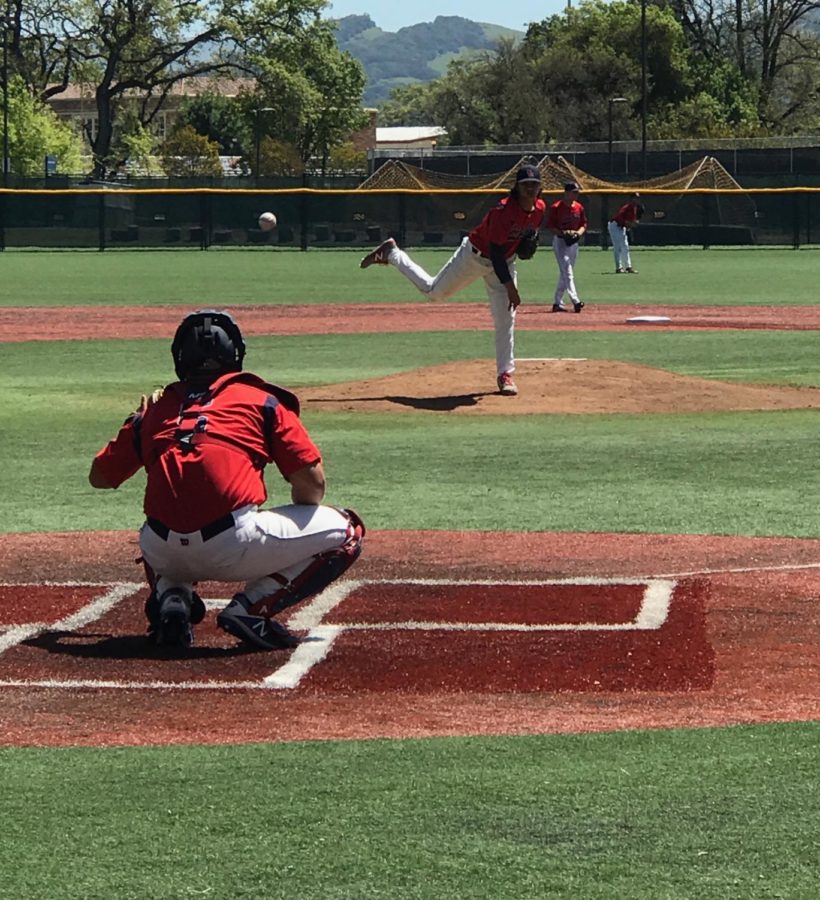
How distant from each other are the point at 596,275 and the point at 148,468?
3227cm

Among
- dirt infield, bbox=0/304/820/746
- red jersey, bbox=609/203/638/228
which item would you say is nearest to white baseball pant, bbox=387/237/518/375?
dirt infield, bbox=0/304/820/746

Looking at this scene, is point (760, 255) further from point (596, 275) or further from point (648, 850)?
point (648, 850)

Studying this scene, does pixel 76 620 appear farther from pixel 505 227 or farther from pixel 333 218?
pixel 333 218

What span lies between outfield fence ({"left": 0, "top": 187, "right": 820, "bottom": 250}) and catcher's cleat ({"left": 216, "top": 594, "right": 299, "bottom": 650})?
142 ft

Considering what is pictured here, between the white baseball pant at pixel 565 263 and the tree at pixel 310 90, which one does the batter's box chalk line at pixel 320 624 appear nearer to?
the white baseball pant at pixel 565 263

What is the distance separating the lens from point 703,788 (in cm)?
494

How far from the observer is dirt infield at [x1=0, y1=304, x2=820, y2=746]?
591cm

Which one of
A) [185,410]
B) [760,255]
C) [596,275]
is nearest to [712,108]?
[760,255]

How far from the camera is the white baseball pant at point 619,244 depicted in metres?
36.2

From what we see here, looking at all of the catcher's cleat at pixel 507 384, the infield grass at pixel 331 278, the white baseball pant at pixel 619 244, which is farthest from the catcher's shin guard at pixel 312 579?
the white baseball pant at pixel 619 244

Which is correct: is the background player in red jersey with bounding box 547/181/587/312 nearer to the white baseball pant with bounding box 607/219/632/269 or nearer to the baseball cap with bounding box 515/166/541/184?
the white baseball pant with bounding box 607/219/632/269

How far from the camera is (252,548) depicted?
6746 mm

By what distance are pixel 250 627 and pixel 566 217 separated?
2080cm

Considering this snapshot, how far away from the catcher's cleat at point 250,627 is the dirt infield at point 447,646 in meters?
0.07
